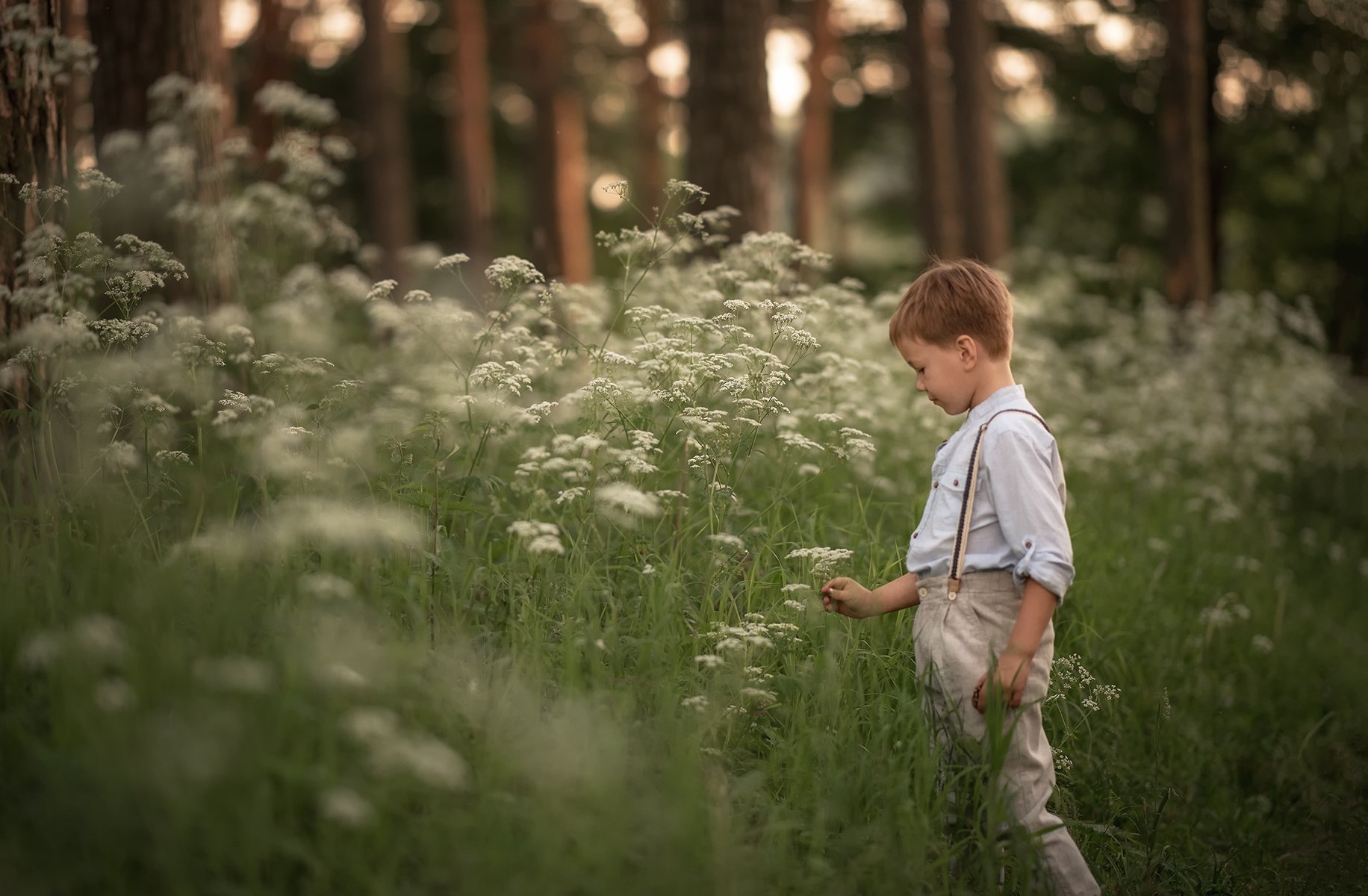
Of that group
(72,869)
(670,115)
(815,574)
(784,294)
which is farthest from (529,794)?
(670,115)

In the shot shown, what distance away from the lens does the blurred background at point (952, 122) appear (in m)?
13.5

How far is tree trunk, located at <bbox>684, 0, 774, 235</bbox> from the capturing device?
24.5ft

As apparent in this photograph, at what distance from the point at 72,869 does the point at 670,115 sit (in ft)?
81.7

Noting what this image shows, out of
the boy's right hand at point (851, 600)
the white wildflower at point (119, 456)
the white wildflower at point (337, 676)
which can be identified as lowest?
the boy's right hand at point (851, 600)

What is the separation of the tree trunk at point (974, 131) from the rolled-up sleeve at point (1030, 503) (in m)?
10.7

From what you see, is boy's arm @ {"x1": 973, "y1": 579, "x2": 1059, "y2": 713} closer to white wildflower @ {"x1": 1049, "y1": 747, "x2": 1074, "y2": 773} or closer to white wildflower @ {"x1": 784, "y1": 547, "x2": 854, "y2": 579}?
white wildflower @ {"x1": 784, "y1": 547, "x2": 854, "y2": 579}

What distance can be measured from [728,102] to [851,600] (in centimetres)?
508

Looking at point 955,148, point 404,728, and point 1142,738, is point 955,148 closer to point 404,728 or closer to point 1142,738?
point 1142,738

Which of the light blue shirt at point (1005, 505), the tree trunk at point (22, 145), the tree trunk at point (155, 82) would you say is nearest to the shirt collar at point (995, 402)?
the light blue shirt at point (1005, 505)

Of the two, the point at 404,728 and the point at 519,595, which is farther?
the point at 519,595

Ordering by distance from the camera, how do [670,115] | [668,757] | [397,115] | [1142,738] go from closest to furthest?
[668,757] < [1142,738] < [397,115] < [670,115]

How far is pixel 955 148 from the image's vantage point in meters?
13.7

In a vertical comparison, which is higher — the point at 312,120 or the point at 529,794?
the point at 312,120

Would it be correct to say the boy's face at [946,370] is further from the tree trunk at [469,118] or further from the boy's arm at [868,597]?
the tree trunk at [469,118]
